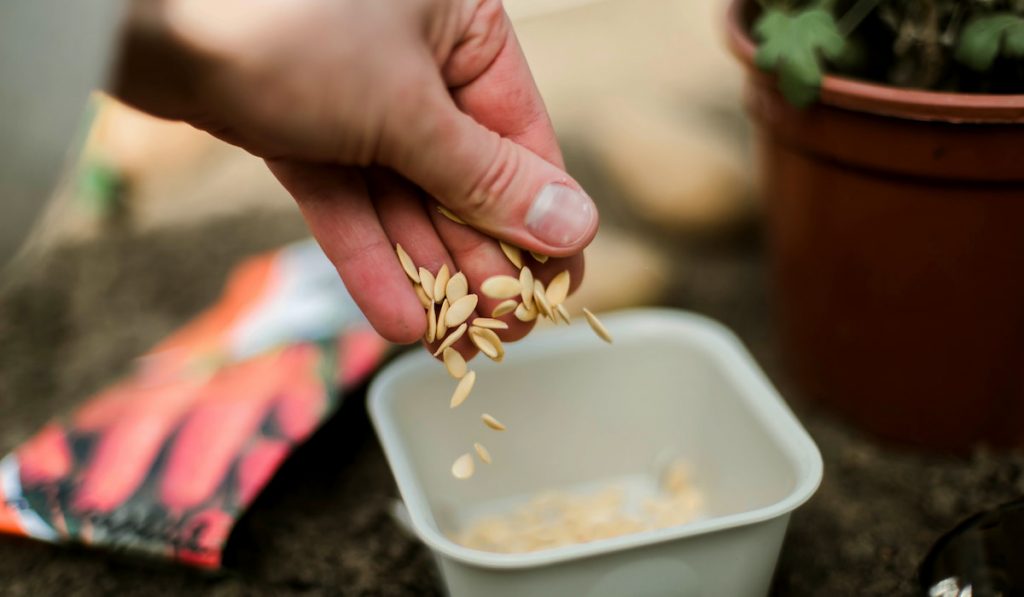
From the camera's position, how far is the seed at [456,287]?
0.83 m

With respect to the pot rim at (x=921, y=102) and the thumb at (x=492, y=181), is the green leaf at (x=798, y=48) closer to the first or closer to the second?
the pot rim at (x=921, y=102)

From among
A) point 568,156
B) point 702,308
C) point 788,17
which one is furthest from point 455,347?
point 568,156

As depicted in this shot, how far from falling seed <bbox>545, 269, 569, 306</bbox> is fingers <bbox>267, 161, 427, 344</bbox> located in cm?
11

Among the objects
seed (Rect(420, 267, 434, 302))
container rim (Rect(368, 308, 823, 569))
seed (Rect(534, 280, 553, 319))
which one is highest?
seed (Rect(420, 267, 434, 302))

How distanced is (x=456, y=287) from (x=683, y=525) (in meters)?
0.27

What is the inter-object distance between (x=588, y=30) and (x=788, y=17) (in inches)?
48.9

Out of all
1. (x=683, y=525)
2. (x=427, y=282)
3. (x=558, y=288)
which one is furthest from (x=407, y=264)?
(x=683, y=525)

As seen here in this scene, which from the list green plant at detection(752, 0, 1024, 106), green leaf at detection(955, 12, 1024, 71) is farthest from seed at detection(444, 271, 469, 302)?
green leaf at detection(955, 12, 1024, 71)

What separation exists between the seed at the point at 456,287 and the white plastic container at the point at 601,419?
16 cm

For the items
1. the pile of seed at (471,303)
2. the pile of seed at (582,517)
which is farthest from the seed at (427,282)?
the pile of seed at (582,517)

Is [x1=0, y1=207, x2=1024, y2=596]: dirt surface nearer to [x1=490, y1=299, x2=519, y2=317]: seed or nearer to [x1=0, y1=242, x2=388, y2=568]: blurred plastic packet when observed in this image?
[x1=0, y1=242, x2=388, y2=568]: blurred plastic packet

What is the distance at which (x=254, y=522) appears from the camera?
107 centimetres

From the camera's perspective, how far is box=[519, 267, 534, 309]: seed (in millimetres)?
827

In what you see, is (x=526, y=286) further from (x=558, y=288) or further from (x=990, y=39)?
(x=990, y=39)
